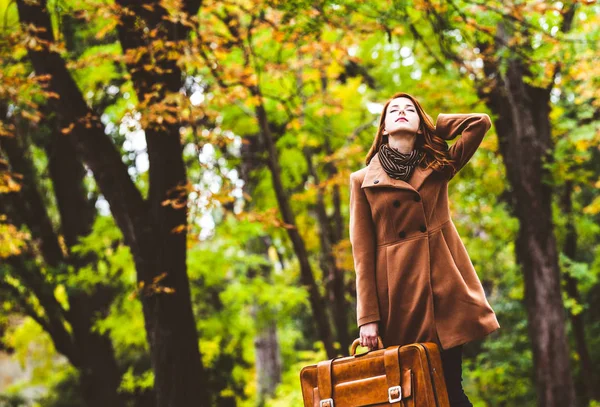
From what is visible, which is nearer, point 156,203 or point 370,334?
point 370,334

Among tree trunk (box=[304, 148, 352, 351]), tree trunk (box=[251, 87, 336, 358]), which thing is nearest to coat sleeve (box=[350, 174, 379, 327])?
tree trunk (box=[251, 87, 336, 358])

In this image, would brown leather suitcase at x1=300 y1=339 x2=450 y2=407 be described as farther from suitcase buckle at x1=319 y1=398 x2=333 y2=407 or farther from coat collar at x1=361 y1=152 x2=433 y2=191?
coat collar at x1=361 y1=152 x2=433 y2=191

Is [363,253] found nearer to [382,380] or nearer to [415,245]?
[415,245]

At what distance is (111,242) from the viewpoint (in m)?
10.3

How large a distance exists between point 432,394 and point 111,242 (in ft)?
26.7

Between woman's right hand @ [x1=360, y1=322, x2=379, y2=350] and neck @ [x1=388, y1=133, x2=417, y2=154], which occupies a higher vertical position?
neck @ [x1=388, y1=133, x2=417, y2=154]

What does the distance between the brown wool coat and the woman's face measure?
21cm

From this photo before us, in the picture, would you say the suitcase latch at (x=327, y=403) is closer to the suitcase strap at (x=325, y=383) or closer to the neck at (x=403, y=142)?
the suitcase strap at (x=325, y=383)

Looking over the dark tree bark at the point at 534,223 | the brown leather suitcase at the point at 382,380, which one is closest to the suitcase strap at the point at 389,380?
the brown leather suitcase at the point at 382,380

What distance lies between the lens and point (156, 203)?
19.9 feet

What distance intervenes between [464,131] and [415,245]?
65cm

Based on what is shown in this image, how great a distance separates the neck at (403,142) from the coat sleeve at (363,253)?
0.27m

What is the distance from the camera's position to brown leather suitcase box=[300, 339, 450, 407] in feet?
9.64

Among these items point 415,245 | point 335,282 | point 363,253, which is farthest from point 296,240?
point 415,245
